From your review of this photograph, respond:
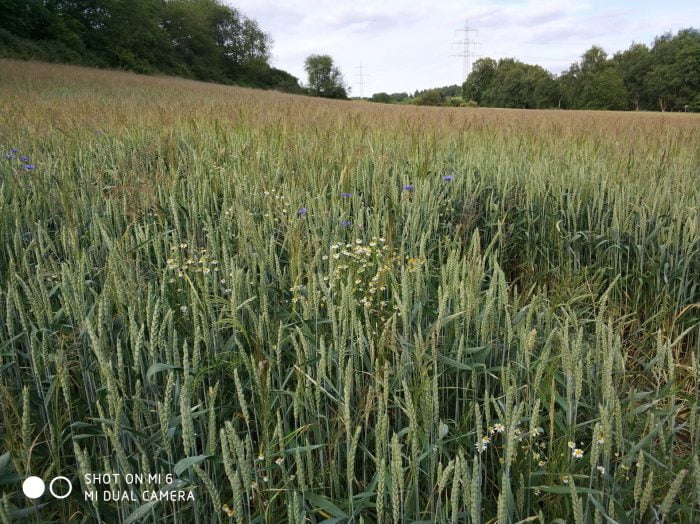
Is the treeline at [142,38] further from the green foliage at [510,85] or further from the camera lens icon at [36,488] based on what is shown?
the green foliage at [510,85]

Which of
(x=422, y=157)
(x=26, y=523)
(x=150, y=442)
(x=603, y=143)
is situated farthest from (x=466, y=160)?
(x=26, y=523)

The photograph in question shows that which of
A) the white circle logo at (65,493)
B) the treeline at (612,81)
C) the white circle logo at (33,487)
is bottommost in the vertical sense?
the white circle logo at (65,493)

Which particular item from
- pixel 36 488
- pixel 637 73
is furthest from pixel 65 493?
pixel 637 73

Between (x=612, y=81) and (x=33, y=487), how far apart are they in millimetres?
53495

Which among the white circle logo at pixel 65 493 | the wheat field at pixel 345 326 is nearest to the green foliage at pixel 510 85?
the wheat field at pixel 345 326

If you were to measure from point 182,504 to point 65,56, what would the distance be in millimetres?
28274

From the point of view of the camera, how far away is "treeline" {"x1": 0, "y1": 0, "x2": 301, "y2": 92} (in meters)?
23.1

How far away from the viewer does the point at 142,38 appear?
104 ft

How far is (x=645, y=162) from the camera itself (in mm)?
3363

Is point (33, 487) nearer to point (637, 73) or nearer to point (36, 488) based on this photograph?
point (36, 488)

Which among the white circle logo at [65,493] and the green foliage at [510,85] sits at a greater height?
the green foliage at [510,85]

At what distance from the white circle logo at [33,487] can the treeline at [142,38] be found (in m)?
23.1

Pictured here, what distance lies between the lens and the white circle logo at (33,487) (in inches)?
37.5

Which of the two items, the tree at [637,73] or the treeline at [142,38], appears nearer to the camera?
the treeline at [142,38]
